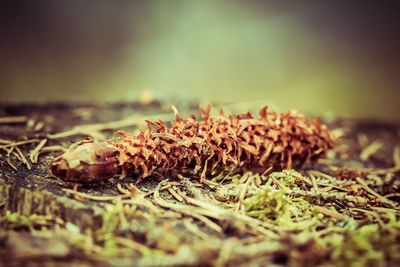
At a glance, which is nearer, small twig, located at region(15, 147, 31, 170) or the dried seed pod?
the dried seed pod

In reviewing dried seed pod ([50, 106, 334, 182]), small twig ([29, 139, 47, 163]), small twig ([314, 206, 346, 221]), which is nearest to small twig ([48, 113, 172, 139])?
small twig ([29, 139, 47, 163])

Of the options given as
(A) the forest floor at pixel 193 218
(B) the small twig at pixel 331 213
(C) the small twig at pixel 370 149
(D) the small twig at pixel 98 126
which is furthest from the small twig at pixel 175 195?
(C) the small twig at pixel 370 149

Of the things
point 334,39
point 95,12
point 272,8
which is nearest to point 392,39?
point 334,39

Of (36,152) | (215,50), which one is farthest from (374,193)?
(215,50)

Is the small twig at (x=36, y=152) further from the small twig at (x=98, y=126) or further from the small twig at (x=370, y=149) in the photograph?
the small twig at (x=370, y=149)

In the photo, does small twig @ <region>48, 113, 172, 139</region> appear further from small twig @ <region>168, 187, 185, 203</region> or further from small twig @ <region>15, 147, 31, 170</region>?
small twig @ <region>168, 187, 185, 203</region>

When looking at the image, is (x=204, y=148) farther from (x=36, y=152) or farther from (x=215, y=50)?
(x=215, y=50)
